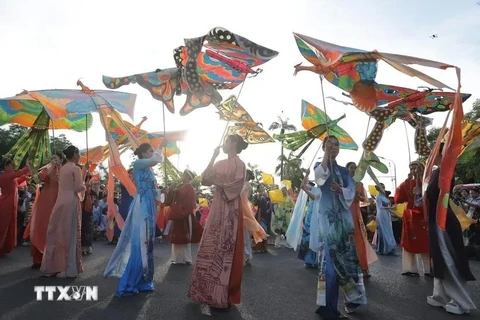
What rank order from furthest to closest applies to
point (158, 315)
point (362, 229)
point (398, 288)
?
point (362, 229) < point (398, 288) < point (158, 315)

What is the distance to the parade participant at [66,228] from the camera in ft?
20.2

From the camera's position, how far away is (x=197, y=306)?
469 cm

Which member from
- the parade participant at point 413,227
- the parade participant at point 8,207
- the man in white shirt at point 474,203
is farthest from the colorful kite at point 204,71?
the man in white shirt at point 474,203

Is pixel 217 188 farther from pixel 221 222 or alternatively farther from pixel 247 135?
pixel 247 135

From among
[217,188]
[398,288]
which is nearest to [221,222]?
[217,188]

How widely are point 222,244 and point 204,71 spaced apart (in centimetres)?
246

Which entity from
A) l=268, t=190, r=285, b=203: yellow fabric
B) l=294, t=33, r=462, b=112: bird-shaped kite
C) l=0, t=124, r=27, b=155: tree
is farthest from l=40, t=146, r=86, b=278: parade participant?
l=0, t=124, r=27, b=155: tree

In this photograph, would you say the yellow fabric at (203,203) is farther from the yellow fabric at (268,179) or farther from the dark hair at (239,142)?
the dark hair at (239,142)

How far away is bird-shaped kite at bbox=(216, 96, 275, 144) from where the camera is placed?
7355mm

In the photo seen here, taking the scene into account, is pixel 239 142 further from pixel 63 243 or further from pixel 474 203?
pixel 474 203

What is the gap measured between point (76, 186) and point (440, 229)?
4932mm

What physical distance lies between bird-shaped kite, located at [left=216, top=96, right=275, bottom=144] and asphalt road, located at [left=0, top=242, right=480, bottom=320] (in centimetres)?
245

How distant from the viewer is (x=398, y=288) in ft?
20.0

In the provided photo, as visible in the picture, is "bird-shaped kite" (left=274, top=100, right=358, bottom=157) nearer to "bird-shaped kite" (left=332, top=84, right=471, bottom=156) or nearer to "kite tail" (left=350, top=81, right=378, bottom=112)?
"bird-shaped kite" (left=332, top=84, right=471, bottom=156)
